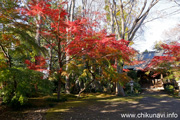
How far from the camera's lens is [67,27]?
543 cm

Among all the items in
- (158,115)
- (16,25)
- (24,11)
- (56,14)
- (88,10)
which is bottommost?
(158,115)

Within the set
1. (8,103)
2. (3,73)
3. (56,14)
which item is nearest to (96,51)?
(56,14)

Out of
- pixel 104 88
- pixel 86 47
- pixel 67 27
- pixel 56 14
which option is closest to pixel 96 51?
pixel 86 47

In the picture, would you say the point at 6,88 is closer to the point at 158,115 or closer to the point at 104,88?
the point at 158,115

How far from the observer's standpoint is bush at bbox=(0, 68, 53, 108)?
4023 mm

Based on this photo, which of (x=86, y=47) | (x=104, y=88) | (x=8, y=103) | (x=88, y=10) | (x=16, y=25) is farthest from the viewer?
(x=88, y=10)

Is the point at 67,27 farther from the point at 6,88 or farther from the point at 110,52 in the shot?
the point at 6,88

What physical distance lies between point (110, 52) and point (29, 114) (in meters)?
4.02

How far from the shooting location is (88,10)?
41.3 ft

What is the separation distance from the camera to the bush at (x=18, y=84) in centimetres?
402

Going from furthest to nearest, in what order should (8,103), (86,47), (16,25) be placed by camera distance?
(86,47)
(8,103)
(16,25)

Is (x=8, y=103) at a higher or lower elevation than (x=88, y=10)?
lower

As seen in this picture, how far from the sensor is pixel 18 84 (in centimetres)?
424

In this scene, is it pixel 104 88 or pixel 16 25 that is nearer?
pixel 16 25
